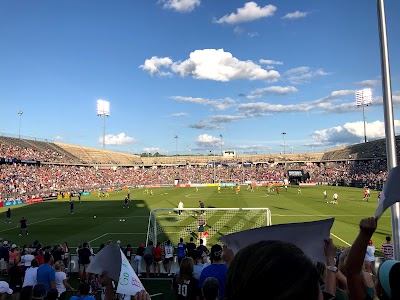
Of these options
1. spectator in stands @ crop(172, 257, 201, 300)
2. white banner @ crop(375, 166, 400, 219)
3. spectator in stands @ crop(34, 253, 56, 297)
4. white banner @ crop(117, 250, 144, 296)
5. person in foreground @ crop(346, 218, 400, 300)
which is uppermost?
white banner @ crop(375, 166, 400, 219)

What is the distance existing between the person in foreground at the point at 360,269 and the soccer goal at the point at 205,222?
20160mm

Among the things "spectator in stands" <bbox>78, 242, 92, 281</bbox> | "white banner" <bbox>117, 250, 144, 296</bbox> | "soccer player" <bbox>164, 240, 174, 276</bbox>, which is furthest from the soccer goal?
"white banner" <bbox>117, 250, 144, 296</bbox>

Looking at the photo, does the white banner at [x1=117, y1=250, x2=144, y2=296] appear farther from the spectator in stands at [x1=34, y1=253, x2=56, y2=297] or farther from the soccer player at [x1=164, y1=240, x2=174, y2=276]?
the soccer player at [x1=164, y1=240, x2=174, y2=276]

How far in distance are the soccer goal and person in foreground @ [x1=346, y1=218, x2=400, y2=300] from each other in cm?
2016

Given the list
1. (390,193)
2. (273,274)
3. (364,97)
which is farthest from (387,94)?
(364,97)

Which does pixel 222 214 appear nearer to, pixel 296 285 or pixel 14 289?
pixel 14 289

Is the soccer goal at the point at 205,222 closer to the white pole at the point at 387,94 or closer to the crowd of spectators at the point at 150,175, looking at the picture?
the white pole at the point at 387,94

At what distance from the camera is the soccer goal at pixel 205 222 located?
24.6 meters

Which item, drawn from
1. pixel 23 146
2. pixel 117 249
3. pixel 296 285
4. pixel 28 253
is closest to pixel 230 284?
pixel 296 285

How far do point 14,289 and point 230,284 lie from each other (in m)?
11.7

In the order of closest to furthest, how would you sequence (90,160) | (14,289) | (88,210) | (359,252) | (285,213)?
(359,252) < (14,289) < (285,213) < (88,210) < (90,160)

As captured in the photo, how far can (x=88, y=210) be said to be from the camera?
42844mm

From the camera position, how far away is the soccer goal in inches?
970

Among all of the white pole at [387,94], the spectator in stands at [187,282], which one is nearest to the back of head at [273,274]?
the spectator in stands at [187,282]
